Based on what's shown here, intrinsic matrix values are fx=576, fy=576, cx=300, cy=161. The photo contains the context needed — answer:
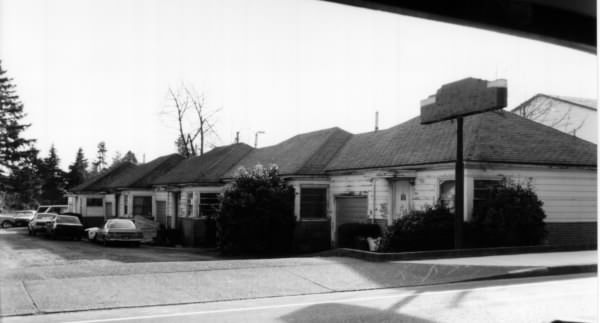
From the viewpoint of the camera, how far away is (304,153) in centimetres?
2867

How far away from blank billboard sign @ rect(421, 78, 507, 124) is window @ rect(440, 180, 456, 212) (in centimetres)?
251

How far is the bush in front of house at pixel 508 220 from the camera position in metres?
17.9

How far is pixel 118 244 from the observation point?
28.2 metres

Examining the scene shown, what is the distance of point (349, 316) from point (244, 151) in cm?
2933

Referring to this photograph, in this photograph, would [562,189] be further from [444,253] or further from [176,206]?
[176,206]

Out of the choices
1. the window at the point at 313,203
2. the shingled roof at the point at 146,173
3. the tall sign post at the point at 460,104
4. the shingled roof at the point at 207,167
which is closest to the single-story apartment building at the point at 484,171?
the window at the point at 313,203

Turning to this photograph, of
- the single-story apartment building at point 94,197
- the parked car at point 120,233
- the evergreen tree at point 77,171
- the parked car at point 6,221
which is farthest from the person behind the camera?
Answer: the evergreen tree at point 77,171

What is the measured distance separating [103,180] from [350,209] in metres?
27.4

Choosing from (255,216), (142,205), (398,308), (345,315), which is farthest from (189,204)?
(345,315)

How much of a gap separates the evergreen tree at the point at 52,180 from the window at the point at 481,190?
156ft

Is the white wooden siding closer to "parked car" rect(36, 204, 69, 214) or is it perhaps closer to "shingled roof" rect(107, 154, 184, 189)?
"shingled roof" rect(107, 154, 184, 189)

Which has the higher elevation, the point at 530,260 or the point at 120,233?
the point at 530,260

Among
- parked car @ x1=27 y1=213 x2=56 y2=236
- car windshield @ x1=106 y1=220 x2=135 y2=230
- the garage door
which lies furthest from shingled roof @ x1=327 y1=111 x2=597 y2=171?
parked car @ x1=27 y1=213 x2=56 y2=236

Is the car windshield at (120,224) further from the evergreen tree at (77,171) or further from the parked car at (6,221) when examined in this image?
the evergreen tree at (77,171)
